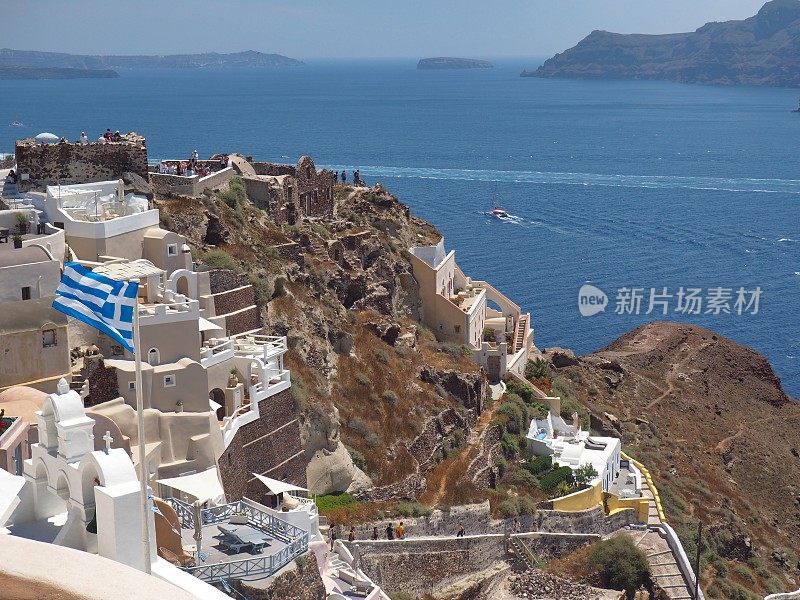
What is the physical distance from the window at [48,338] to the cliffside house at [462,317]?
28379mm

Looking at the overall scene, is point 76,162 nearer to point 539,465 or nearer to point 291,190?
point 291,190

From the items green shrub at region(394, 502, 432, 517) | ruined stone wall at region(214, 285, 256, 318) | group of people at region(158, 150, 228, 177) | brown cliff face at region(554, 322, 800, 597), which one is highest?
group of people at region(158, 150, 228, 177)

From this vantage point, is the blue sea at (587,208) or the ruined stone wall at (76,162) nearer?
the ruined stone wall at (76,162)

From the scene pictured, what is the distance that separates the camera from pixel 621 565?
4472 cm

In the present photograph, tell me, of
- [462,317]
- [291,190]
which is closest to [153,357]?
[291,190]

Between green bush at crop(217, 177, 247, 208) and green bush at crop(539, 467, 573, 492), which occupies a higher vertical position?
green bush at crop(217, 177, 247, 208)

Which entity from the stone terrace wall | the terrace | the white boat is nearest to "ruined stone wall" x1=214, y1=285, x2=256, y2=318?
the stone terrace wall

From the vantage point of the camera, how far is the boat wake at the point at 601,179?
14850 centimetres

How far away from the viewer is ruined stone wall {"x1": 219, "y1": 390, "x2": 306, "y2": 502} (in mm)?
34969

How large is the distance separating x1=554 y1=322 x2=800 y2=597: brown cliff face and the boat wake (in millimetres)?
56336

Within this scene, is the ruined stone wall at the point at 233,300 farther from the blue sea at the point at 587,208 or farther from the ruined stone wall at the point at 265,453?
the blue sea at the point at 587,208

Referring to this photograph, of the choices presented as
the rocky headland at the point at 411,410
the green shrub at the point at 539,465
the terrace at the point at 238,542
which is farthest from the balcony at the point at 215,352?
the green shrub at the point at 539,465

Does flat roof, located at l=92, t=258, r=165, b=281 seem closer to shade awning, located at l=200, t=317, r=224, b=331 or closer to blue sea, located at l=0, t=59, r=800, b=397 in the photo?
shade awning, located at l=200, t=317, r=224, b=331

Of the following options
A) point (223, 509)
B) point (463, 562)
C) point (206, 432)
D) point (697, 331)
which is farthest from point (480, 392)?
point (697, 331)
